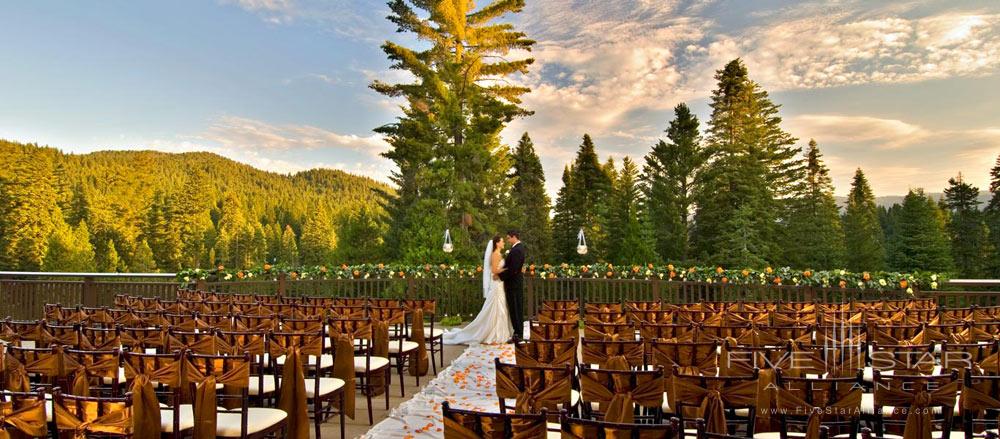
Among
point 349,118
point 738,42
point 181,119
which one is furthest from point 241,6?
point 738,42

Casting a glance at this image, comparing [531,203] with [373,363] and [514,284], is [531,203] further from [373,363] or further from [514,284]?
[373,363]

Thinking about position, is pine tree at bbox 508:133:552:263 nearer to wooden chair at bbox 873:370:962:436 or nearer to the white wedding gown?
the white wedding gown

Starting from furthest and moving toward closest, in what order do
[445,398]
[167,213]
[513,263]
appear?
[167,213] → [513,263] → [445,398]

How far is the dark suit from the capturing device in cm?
1101

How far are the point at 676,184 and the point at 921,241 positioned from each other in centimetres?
1420

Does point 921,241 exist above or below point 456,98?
below

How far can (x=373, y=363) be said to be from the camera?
6.50m

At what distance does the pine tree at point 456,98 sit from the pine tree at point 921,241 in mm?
24240

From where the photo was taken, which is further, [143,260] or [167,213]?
[167,213]

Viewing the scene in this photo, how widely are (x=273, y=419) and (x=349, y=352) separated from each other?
1.34 meters

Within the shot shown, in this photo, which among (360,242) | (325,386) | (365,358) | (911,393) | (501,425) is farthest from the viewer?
(360,242)

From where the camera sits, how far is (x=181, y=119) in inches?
1898

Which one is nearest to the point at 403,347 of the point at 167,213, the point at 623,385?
the point at 623,385

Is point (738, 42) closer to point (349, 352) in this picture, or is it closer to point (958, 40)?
point (958, 40)
